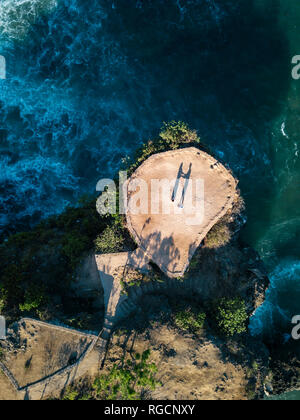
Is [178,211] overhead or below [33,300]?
overhead

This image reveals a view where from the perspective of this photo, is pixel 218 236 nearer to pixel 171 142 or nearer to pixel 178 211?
pixel 178 211

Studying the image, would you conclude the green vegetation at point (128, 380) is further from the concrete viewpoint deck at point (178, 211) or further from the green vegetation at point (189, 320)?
the concrete viewpoint deck at point (178, 211)

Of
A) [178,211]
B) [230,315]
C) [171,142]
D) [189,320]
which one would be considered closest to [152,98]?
[171,142]

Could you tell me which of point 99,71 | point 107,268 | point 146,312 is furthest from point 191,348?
point 99,71

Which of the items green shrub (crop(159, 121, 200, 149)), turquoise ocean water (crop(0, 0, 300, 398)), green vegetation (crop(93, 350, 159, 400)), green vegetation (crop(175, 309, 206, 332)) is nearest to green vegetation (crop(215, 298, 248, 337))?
green vegetation (crop(175, 309, 206, 332))

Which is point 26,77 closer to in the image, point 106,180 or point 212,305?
point 106,180

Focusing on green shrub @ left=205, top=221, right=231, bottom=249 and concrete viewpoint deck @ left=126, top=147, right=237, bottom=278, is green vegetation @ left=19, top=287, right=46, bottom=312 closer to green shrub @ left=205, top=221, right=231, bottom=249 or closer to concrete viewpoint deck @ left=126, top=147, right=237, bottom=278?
concrete viewpoint deck @ left=126, top=147, right=237, bottom=278
